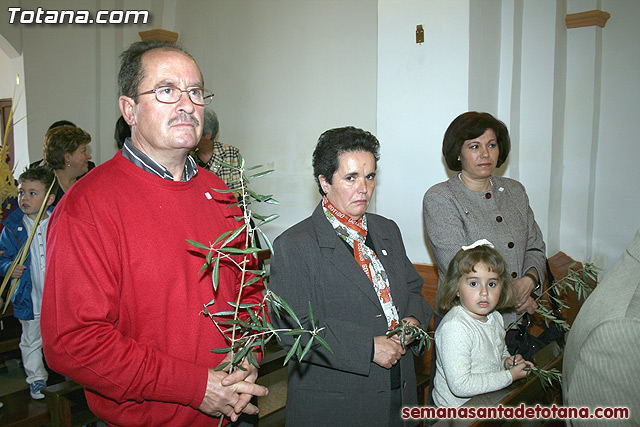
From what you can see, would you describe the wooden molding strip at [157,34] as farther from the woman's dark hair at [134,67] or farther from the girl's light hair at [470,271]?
the girl's light hair at [470,271]

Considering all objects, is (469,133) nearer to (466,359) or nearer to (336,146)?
(336,146)

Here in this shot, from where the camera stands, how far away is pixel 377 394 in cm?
184

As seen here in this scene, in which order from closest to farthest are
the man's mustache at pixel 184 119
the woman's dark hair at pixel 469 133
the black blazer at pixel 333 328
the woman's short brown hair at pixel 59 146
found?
the man's mustache at pixel 184 119 < the black blazer at pixel 333 328 < the woman's dark hair at pixel 469 133 < the woman's short brown hair at pixel 59 146

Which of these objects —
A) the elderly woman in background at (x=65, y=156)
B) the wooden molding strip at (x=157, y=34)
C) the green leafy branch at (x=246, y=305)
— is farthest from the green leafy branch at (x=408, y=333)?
the wooden molding strip at (x=157, y=34)

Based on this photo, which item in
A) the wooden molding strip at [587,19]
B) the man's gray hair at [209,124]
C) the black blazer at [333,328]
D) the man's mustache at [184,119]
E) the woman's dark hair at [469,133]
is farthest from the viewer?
the wooden molding strip at [587,19]

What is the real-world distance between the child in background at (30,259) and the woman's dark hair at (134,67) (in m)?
2.06

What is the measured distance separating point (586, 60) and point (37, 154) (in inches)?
237

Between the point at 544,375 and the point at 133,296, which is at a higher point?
the point at 133,296

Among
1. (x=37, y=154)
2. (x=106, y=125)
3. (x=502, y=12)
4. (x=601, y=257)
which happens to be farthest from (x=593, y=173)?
(x=37, y=154)

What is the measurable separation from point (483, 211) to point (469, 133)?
40cm

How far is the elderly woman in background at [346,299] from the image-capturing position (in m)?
1.81

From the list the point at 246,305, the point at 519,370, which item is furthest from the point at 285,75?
the point at 246,305

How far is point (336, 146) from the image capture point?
6.65 ft

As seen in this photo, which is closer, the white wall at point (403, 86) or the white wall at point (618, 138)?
the white wall at point (403, 86)
